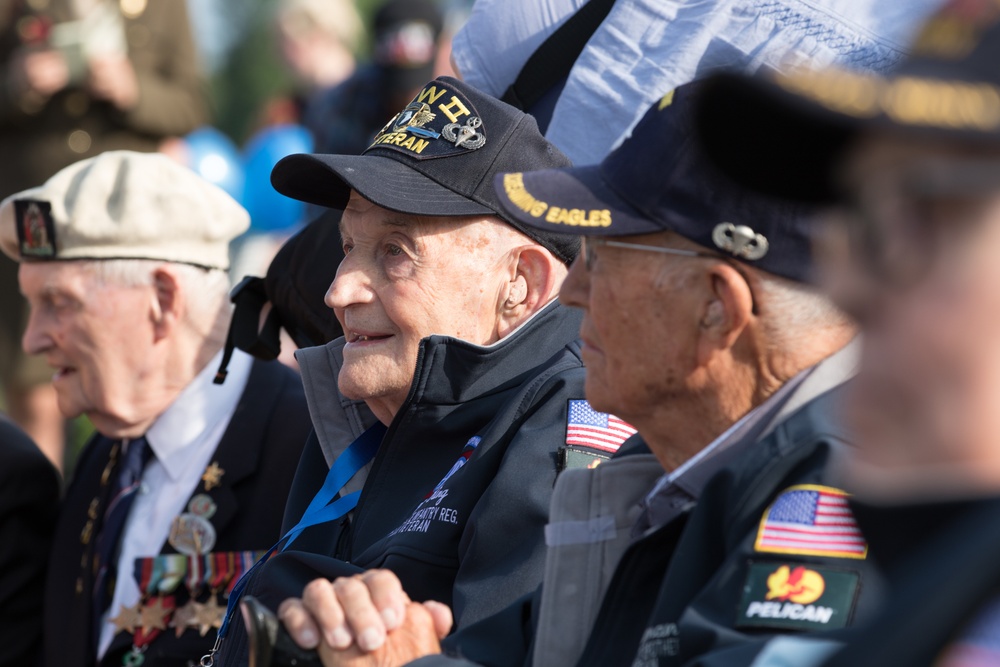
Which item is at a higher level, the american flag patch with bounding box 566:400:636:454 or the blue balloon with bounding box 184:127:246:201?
the american flag patch with bounding box 566:400:636:454

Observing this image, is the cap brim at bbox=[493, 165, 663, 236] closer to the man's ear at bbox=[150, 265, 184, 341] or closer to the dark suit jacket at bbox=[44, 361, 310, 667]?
the dark suit jacket at bbox=[44, 361, 310, 667]

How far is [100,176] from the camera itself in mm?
4465

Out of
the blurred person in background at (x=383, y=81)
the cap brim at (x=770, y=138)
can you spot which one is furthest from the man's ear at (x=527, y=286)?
the blurred person in background at (x=383, y=81)

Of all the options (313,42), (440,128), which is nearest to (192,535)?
(440,128)

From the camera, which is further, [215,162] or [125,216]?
[215,162]

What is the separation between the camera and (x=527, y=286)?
3299 millimetres

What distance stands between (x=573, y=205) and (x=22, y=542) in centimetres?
266

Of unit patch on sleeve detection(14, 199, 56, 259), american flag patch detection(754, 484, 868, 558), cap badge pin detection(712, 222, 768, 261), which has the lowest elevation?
unit patch on sleeve detection(14, 199, 56, 259)

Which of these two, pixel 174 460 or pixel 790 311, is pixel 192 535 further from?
pixel 790 311

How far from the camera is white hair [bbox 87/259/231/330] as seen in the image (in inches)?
172

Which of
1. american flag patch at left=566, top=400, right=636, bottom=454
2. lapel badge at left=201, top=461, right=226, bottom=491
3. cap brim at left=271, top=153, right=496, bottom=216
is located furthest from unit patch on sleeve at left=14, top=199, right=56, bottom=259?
american flag patch at left=566, top=400, right=636, bottom=454

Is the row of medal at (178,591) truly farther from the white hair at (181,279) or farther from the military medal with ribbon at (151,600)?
the white hair at (181,279)

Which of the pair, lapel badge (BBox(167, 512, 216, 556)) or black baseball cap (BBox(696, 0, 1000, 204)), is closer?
black baseball cap (BBox(696, 0, 1000, 204))

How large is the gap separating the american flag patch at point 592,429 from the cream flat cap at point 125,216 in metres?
1.93
